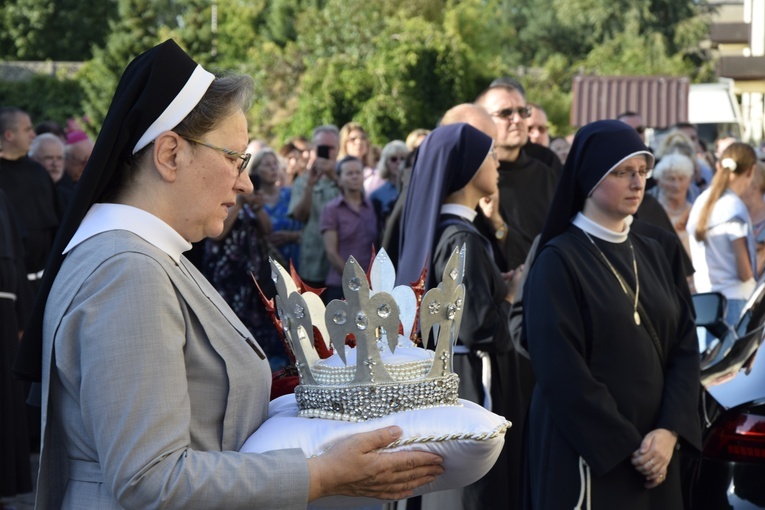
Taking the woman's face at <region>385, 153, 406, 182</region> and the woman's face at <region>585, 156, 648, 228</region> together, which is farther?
the woman's face at <region>385, 153, 406, 182</region>

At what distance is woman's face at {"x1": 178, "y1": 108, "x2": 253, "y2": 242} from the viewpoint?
7.98 feet

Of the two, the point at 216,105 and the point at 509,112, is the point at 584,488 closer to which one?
the point at 216,105

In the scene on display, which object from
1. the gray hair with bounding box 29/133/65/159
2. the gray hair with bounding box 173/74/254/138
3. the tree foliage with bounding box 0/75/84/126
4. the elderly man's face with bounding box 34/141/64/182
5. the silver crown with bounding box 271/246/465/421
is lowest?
the tree foliage with bounding box 0/75/84/126

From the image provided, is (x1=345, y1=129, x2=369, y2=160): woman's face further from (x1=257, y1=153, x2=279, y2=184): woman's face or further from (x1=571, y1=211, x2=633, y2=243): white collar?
(x1=571, y1=211, x2=633, y2=243): white collar

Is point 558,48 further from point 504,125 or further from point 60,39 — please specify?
point 504,125

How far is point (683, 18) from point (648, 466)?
60664 mm

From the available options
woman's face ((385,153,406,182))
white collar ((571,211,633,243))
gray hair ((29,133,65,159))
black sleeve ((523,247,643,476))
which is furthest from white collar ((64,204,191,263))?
woman's face ((385,153,406,182))

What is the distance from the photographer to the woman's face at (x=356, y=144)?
12117 mm

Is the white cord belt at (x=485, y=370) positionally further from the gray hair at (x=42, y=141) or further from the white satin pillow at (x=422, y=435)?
the gray hair at (x=42, y=141)

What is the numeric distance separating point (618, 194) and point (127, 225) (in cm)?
246

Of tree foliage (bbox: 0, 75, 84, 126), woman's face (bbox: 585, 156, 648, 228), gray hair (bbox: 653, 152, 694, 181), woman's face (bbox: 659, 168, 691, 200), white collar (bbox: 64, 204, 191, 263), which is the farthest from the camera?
tree foliage (bbox: 0, 75, 84, 126)

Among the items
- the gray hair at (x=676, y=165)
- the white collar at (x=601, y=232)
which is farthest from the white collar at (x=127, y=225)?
the gray hair at (x=676, y=165)

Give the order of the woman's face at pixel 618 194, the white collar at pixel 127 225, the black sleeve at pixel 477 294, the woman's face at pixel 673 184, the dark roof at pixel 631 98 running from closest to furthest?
the white collar at pixel 127 225 < the woman's face at pixel 618 194 < the black sleeve at pixel 477 294 < the woman's face at pixel 673 184 < the dark roof at pixel 631 98

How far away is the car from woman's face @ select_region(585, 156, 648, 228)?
751 millimetres
